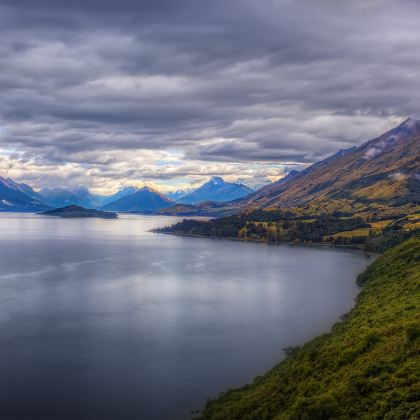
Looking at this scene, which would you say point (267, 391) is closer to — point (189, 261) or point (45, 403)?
point (45, 403)

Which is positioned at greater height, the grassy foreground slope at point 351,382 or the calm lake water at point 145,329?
the grassy foreground slope at point 351,382

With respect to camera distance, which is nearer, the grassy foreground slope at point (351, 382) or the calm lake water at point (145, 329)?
the grassy foreground slope at point (351, 382)

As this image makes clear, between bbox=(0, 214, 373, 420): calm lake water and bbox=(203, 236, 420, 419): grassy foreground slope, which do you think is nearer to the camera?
bbox=(203, 236, 420, 419): grassy foreground slope

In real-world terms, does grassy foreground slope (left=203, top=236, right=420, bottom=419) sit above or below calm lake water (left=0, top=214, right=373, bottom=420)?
above
